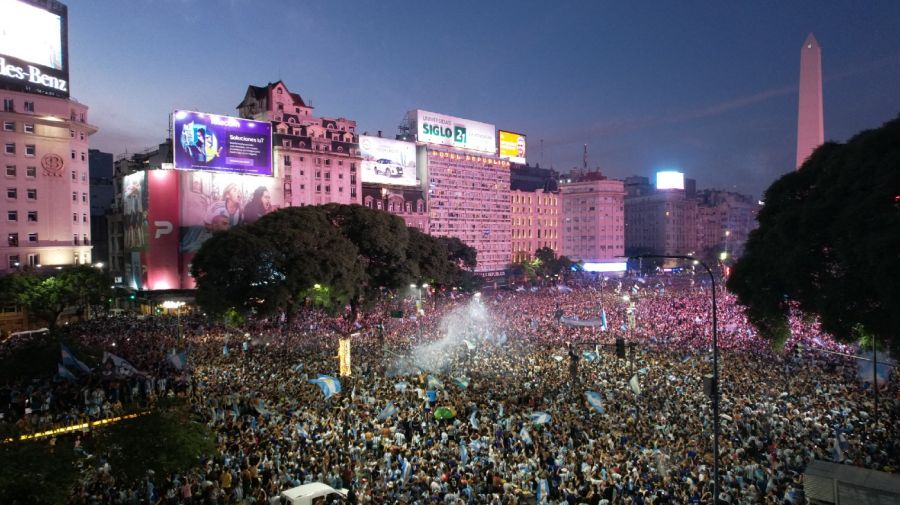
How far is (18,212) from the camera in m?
51.9

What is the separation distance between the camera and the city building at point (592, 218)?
133500mm

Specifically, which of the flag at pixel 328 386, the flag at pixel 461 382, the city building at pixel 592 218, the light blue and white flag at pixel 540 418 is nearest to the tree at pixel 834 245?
the light blue and white flag at pixel 540 418

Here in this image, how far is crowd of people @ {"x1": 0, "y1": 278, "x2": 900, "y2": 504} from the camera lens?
12930 millimetres

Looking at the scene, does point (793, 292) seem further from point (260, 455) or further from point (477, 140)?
point (477, 140)

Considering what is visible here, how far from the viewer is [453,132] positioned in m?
102

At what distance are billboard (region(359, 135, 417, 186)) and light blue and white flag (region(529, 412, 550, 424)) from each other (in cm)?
7243

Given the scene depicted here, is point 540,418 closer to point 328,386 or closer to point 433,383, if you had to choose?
point 433,383

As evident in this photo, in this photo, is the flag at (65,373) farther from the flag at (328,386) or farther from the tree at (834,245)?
the tree at (834,245)

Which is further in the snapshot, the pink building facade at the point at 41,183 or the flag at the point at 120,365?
the pink building facade at the point at 41,183

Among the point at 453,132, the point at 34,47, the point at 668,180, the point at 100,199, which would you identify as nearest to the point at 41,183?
the point at 34,47

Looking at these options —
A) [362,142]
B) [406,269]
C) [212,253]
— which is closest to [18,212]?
[212,253]

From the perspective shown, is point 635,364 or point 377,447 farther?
point 635,364

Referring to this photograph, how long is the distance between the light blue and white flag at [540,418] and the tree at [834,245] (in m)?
9.05

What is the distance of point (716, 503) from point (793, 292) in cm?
1090
